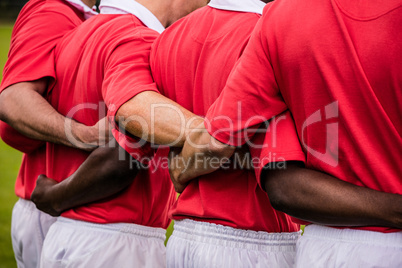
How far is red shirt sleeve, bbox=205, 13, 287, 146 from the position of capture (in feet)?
5.39

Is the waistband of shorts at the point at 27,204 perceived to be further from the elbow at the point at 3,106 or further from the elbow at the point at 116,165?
the elbow at the point at 116,165

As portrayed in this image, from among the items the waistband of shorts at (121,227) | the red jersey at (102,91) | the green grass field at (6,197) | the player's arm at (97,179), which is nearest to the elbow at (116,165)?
the player's arm at (97,179)

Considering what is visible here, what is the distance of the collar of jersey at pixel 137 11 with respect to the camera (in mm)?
2447

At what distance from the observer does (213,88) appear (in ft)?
6.30

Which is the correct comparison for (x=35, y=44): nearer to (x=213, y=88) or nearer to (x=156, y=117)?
(x=156, y=117)

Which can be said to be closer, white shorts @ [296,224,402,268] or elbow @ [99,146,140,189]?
white shorts @ [296,224,402,268]

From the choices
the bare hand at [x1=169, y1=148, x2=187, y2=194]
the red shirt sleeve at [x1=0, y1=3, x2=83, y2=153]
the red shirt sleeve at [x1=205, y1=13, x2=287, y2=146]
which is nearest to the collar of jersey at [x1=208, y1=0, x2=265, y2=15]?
the red shirt sleeve at [x1=205, y1=13, x2=287, y2=146]

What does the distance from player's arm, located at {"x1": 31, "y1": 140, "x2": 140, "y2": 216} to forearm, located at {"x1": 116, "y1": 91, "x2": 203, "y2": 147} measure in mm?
278

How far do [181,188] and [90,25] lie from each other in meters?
0.89

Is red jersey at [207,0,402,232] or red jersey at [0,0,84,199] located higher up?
red jersey at [207,0,402,232]

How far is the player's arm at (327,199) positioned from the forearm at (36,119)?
0.97 meters

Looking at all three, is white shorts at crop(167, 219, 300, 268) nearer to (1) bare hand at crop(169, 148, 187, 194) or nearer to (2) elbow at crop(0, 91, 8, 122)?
(1) bare hand at crop(169, 148, 187, 194)

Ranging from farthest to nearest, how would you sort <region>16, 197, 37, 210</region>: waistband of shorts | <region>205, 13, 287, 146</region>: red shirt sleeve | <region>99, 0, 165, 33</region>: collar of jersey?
1. <region>16, 197, 37, 210</region>: waistband of shorts
2. <region>99, 0, 165, 33</region>: collar of jersey
3. <region>205, 13, 287, 146</region>: red shirt sleeve

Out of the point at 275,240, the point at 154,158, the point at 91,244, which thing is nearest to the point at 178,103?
the point at 154,158
